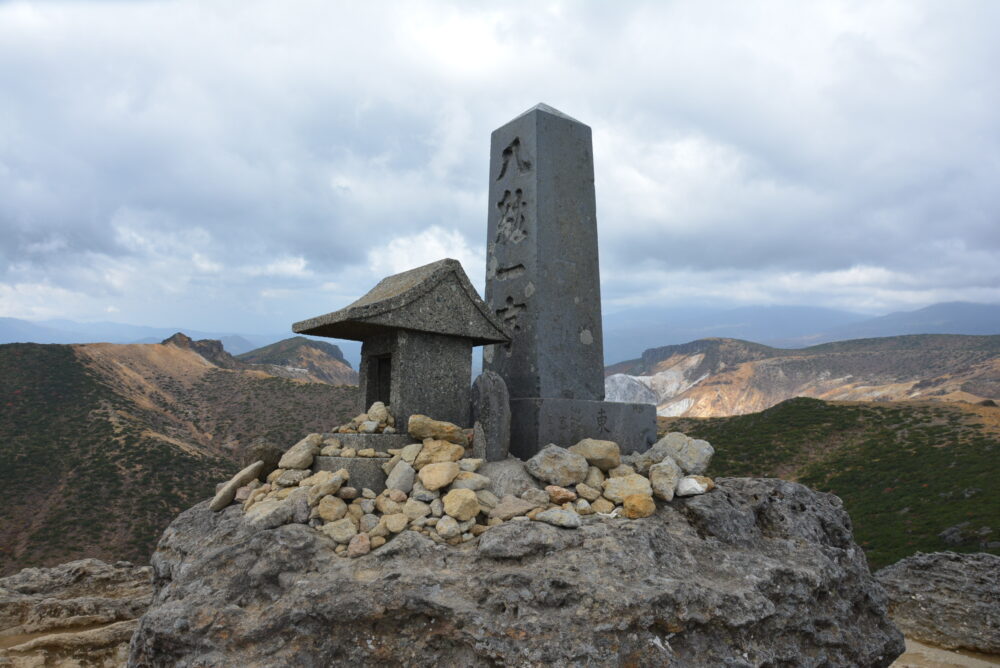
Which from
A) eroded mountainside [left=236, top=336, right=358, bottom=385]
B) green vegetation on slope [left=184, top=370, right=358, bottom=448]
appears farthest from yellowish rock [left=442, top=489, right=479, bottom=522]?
eroded mountainside [left=236, top=336, right=358, bottom=385]

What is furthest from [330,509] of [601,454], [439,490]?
[601,454]

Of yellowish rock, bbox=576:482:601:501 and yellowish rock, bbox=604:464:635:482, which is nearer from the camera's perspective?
yellowish rock, bbox=576:482:601:501

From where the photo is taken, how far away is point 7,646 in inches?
293

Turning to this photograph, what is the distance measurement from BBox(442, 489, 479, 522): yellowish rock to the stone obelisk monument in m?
2.07

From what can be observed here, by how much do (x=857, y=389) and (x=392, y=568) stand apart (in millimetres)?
69564

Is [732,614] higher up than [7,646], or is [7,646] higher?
[732,614]

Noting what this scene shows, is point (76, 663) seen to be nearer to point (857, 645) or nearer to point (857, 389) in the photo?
point (857, 645)

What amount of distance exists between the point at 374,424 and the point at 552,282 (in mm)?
2969

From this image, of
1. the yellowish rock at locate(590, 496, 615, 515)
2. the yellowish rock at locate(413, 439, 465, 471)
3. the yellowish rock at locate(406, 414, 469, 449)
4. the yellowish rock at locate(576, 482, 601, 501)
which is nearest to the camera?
the yellowish rock at locate(590, 496, 615, 515)

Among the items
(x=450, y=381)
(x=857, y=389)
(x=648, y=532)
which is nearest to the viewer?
(x=648, y=532)

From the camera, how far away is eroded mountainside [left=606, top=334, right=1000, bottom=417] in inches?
2317

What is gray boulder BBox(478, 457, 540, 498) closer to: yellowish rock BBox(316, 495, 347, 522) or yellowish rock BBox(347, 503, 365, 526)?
yellowish rock BBox(347, 503, 365, 526)

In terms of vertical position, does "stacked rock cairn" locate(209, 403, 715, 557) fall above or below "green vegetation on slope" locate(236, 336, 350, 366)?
below

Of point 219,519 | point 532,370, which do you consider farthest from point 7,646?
point 532,370
